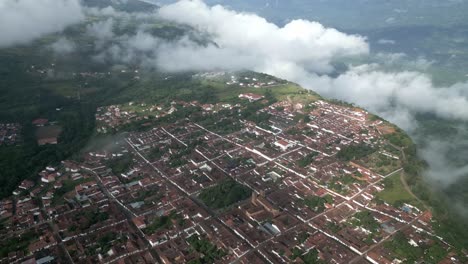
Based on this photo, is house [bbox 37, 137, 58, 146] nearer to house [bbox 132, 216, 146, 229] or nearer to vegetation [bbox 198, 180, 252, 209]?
house [bbox 132, 216, 146, 229]

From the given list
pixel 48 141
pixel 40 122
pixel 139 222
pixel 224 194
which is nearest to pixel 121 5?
pixel 40 122

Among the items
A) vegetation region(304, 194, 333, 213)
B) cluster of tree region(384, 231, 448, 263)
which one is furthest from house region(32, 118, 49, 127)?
cluster of tree region(384, 231, 448, 263)

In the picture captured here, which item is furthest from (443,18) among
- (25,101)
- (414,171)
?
(25,101)

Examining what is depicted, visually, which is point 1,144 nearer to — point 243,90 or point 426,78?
point 243,90

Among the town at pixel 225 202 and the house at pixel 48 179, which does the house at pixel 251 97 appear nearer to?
the town at pixel 225 202

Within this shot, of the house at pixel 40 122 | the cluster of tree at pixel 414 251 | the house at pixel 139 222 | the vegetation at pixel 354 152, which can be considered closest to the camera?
the cluster of tree at pixel 414 251

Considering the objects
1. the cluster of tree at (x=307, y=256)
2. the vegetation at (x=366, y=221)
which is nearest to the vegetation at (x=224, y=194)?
the cluster of tree at (x=307, y=256)

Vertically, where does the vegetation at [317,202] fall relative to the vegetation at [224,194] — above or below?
above
